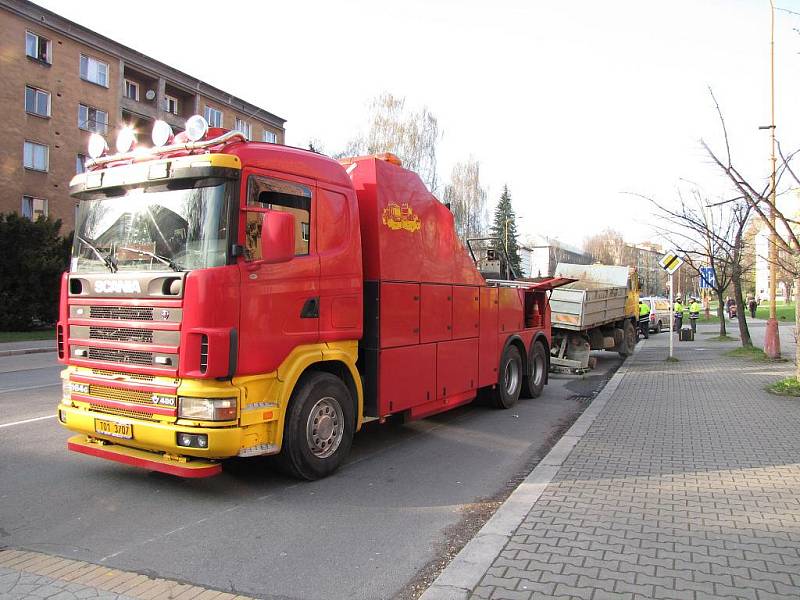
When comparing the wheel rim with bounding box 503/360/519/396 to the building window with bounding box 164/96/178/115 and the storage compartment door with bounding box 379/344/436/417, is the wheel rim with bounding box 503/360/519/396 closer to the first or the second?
the storage compartment door with bounding box 379/344/436/417

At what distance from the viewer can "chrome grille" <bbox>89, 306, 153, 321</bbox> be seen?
195 inches

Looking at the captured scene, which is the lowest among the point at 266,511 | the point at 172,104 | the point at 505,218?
the point at 266,511

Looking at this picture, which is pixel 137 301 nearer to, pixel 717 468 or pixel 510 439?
pixel 510 439

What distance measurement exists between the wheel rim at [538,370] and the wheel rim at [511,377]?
2.68ft

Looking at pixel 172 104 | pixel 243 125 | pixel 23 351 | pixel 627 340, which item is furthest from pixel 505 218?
pixel 23 351

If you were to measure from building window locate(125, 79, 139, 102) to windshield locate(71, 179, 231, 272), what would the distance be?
34594mm

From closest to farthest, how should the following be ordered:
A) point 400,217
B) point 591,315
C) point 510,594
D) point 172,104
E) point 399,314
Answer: point 510,594 < point 399,314 < point 400,217 < point 591,315 < point 172,104

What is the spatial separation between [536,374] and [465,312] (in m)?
3.47

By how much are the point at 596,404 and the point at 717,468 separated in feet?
12.4

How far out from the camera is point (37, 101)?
1156 inches

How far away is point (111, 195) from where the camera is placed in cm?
549

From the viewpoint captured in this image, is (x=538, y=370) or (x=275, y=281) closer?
(x=275, y=281)

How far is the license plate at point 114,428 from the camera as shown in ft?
16.6

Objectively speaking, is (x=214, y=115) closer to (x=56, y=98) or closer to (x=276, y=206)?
(x=56, y=98)
